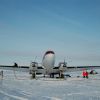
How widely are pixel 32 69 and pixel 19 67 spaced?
7.58m

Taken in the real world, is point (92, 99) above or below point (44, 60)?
below

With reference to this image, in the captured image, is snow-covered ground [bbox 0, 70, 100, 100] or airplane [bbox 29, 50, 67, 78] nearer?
snow-covered ground [bbox 0, 70, 100, 100]

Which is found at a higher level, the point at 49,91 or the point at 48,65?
the point at 48,65

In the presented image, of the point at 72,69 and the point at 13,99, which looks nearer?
the point at 13,99

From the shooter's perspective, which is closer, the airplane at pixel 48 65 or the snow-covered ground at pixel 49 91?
the snow-covered ground at pixel 49 91

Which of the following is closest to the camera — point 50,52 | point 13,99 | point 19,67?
point 13,99

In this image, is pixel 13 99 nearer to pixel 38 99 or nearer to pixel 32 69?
pixel 38 99

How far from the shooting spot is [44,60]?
127 ft

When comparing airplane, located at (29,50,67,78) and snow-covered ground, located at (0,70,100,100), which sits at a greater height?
airplane, located at (29,50,67,78)

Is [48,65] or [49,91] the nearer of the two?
[49,91]

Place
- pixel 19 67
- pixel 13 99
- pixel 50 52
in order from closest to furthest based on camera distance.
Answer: pixel 13 99 < pixel 50 52 < pixel 19 67

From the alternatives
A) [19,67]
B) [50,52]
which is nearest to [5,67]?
[19,67]

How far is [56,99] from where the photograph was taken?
1062 cm

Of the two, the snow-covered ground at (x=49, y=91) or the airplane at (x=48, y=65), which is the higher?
the airplane at (x=48, y=65)
